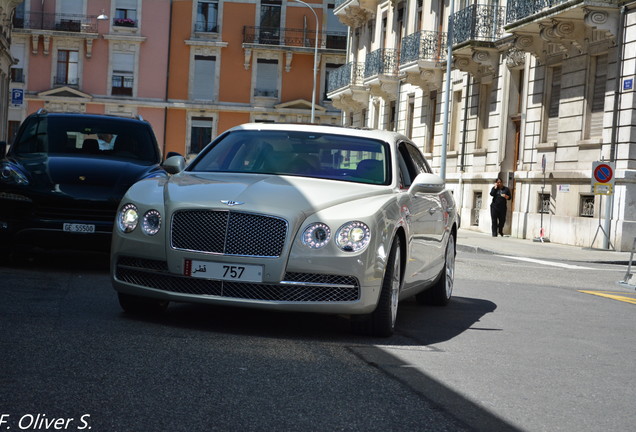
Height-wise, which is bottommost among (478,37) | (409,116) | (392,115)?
(409,116)

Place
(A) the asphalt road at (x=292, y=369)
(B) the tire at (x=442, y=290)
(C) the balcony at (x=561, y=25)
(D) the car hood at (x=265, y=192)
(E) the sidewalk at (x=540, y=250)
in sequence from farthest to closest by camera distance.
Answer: (C) the balcony at (x=561, y=25)
(E) the sidewalk at (x=540, y=250)
(B) the tire at (x=442, y=290)
(D) the car hood at (x=265, y=192)
(A) the asphalt road at (x=292, y=369)

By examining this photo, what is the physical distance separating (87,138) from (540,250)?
14177 mm

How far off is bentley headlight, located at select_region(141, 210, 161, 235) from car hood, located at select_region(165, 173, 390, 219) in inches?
5.8

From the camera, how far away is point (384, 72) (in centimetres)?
4484

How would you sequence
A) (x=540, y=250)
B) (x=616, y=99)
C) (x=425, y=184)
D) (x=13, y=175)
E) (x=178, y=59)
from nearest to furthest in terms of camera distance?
(x=425, y=184) → (x=13, y=175) → (x=540, y=250) → (x=616, y=99) → (x=178, y=59)

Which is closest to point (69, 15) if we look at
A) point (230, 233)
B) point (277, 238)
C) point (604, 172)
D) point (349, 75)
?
point (349, 75)

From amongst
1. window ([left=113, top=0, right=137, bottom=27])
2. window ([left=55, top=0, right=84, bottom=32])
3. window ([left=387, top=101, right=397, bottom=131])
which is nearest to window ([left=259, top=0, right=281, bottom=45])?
window ([left=113, top=0, right=137, bottom=27])

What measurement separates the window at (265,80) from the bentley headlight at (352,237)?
61.6m

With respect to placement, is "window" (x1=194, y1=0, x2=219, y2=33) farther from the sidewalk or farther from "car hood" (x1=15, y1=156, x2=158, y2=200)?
"car hood" (x1=15, y1=156, x2=158, y2=200)

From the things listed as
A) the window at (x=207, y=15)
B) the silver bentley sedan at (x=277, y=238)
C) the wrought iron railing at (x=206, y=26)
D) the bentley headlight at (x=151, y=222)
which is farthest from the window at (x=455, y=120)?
the window at (x=207, y=15)

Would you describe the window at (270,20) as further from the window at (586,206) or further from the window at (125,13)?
→ the window at (586,206)

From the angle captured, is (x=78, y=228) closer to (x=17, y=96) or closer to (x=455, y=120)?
(x=17, y=96)

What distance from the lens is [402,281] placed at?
8.26 meters

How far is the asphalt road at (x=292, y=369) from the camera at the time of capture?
4938 mm
